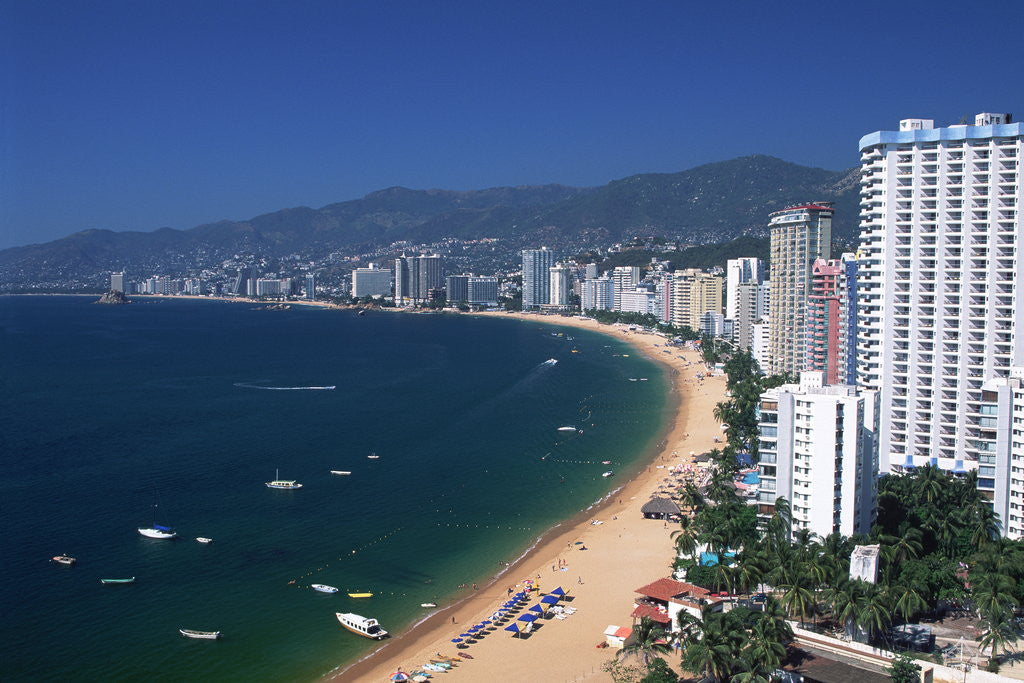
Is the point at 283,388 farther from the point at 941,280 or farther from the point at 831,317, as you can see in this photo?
the point at 941,280

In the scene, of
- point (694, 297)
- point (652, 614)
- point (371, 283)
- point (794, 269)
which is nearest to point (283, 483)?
point (652, 614)

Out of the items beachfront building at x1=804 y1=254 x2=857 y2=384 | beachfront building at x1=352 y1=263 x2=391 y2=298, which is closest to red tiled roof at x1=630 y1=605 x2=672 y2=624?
beachfront building at x1=804 y1=254 x2=857 y2=384

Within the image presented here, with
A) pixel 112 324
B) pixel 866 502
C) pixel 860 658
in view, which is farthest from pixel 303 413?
pixel 112 324

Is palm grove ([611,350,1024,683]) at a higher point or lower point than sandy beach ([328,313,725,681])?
higher

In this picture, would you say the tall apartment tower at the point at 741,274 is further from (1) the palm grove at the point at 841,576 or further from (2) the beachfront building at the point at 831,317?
(1) the palm grove at the point at 841,576

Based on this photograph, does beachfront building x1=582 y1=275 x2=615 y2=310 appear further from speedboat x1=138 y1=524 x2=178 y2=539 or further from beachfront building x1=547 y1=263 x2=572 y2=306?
speedboat x1=138 y1=524 x2=178 y2=539

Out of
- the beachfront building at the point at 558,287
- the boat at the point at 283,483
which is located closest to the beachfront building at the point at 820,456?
the boat at the point at 283,483
